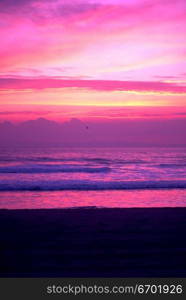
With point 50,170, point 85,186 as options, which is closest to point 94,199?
point 85,186

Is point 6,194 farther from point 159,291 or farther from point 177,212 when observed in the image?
point 159,291

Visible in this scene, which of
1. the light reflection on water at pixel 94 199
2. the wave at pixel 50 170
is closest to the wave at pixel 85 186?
the light reflection on water at pixel 94 199

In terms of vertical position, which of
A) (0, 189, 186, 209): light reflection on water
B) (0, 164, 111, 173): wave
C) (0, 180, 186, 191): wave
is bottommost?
(0, 189, 186, 209): light reflection on water

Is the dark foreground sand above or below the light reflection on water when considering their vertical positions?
below

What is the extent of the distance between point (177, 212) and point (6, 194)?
846cm

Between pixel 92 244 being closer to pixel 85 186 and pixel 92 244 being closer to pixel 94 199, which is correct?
pixel 94 199

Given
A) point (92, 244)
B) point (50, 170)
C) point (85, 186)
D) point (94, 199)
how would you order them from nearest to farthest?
point (92, 244) < point (94, 199) < point (85, 186) < point (50, 170)

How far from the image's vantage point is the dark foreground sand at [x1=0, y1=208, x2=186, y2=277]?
17.3 feet

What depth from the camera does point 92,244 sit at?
6652 mm

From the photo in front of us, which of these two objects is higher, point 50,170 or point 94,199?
point 50,170

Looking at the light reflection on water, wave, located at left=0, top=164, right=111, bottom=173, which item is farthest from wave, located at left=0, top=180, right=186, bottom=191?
wave, located at left=0, top=164, right=111, bottom=173

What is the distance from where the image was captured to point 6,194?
16.1 m

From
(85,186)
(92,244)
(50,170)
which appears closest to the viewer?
(92,244)

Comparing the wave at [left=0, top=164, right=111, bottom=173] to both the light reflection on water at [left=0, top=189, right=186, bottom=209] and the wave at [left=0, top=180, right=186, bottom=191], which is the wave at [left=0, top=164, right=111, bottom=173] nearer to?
the wave at [left=0, top=180, right=186, bottom=191]
